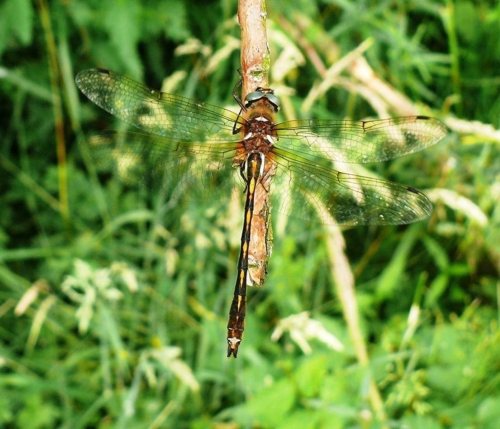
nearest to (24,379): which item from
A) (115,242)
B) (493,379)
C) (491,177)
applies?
(115,242)

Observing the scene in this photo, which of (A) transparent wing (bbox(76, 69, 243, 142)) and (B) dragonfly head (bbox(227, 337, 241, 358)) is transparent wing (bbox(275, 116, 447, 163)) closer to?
(A) transparent wing (bbox(76, 69, 243, 142))

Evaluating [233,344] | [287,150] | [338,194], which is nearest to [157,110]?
[287,150]

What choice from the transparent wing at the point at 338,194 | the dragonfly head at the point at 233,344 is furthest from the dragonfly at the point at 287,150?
the dragonfly head at the point at 233,344

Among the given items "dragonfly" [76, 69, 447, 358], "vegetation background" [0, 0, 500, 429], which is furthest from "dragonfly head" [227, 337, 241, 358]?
"vegetation background" [0, 0, 500, 429]

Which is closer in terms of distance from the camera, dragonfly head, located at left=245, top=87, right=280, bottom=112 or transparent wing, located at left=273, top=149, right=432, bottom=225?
dragonfly head, located at left=245, top=87, right=280, bottom=112

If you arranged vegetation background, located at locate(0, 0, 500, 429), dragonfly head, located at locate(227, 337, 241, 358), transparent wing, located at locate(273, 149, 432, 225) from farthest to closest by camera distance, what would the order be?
vegetation background, located at locate(0, 0, 500, 429)
transparent wing, located at locate(273, 149, 432, 225)
dragonfly head, located at locate(227, 337, 241, 358)

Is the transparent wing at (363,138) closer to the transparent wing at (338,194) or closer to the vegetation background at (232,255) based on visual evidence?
the transparent wing at (338,194)

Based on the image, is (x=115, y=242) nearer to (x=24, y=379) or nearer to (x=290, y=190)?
(x=24, y=379)
